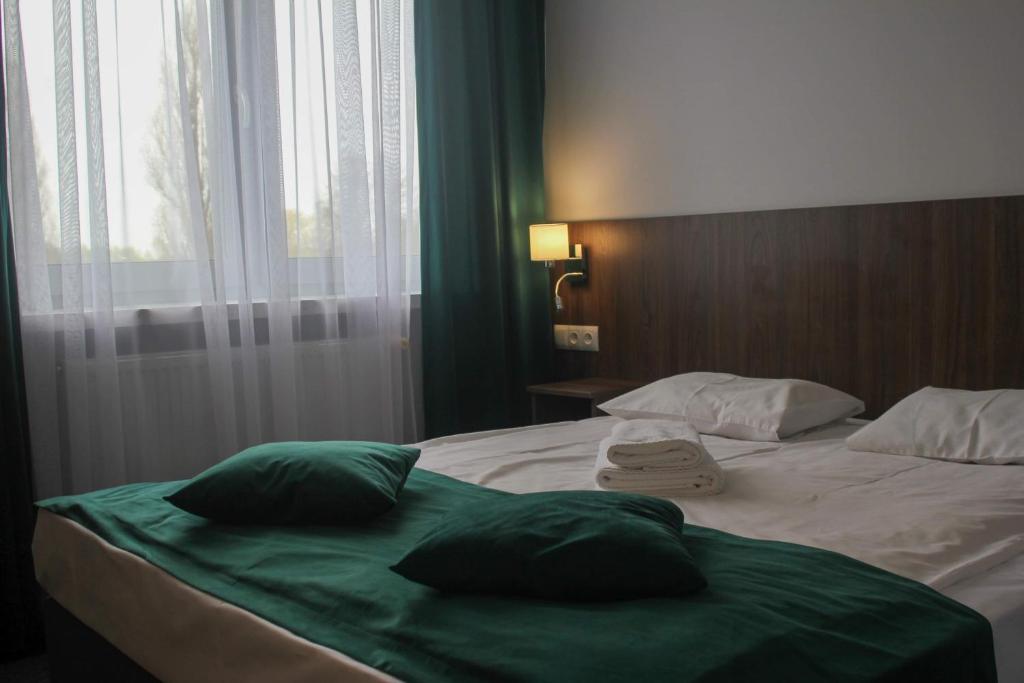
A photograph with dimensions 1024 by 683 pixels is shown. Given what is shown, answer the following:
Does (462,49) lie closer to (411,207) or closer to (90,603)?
(411,207)

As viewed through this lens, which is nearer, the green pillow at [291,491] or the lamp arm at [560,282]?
the green pillow at [291,491]

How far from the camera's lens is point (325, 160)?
351 centimetres

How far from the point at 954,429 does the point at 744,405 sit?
0.61m

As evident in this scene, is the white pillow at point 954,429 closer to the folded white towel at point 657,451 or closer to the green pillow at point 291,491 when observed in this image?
the folded white towel at point 657,451

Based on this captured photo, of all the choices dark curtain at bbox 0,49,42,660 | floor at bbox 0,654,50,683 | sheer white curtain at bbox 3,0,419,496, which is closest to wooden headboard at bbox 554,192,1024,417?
sheer white curtain at bbox 3,0,419,496

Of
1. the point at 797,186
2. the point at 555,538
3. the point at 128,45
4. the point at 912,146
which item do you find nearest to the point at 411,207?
the point at 128,45

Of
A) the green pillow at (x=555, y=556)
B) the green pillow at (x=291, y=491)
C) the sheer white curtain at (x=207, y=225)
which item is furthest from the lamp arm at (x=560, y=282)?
the green pillow at (x=555, y=556)

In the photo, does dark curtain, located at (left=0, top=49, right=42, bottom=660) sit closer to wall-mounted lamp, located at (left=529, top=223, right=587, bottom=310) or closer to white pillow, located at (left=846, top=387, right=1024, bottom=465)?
wall-mounted lamp, located at (left=529, top=223, right=587, bottom=310)

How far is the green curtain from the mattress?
3.93 feet

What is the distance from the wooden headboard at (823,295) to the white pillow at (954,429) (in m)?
0.31

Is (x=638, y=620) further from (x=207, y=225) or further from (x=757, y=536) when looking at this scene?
(x=207, y=225)

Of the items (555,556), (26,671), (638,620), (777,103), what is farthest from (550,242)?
(638,620)

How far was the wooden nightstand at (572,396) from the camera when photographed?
3.61 metres

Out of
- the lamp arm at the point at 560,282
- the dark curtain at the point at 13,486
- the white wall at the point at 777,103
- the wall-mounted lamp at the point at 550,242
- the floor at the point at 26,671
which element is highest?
the white wall at the point at 777,103
